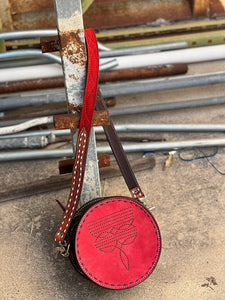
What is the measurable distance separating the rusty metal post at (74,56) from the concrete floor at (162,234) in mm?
526

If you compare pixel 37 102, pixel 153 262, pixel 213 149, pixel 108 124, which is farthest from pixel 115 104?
pixel 153 262

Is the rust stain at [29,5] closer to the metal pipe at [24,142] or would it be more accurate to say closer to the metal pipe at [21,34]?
the metal pipe at [21,34]

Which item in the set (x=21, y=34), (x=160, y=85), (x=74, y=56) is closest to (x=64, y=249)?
(x=74, y=56)

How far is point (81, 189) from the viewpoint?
2.42 meters

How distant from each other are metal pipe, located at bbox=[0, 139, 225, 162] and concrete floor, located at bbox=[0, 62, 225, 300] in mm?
56

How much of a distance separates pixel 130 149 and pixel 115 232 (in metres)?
1.10

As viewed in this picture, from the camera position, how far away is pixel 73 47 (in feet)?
7.30

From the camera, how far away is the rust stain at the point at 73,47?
86.4 inches

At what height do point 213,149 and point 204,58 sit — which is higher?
point 204,58

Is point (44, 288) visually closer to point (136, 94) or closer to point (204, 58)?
point (136, 94)

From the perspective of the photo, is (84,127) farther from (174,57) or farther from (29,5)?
(29,5)

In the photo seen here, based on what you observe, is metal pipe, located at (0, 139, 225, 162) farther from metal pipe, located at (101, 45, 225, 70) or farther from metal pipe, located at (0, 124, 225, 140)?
metal pipe, located at (101, 45, 225, 70)

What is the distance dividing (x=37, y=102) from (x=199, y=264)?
191cm

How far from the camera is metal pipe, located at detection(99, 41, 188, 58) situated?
414 centimetres
